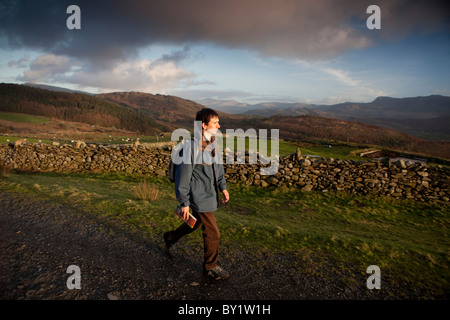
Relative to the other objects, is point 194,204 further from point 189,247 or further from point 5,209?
point 5,209

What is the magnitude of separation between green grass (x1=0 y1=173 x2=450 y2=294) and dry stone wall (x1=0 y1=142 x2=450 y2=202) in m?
0.59

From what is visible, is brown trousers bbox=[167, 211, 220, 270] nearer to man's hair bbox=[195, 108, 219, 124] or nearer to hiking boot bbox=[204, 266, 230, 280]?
hiking boot bbox=[204, 266, 230, 280]

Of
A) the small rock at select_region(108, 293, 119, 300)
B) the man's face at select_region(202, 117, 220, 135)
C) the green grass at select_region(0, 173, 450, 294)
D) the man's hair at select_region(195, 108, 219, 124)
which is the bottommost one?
the green grass at select_region(0, 173, 450, 294)

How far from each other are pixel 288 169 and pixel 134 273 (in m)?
8.58

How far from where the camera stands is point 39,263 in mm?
3580

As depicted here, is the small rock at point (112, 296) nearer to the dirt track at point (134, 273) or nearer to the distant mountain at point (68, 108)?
the dirt track at point (134, 273)

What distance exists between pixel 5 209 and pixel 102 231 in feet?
10.5

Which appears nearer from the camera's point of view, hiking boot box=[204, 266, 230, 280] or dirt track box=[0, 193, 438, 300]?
dirt track box=[0, 193, 438, 300]

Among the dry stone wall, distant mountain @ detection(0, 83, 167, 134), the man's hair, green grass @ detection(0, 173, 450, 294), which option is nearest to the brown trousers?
green grass @ detection(0, 173, 450, 294)

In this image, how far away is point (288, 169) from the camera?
10766mm

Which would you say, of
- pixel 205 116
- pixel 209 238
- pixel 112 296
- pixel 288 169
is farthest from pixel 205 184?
pixel 288 169

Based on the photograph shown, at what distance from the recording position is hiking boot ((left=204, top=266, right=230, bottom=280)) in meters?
3.42

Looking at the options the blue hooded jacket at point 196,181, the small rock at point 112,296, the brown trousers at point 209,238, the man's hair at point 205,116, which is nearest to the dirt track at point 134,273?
the small rock at point 112,296
